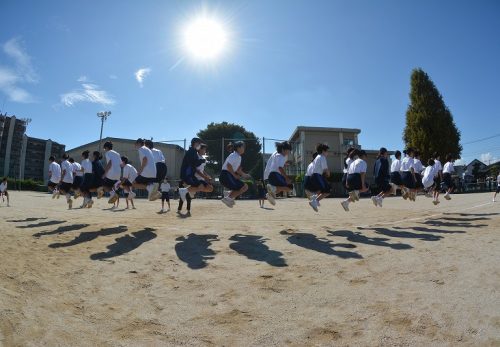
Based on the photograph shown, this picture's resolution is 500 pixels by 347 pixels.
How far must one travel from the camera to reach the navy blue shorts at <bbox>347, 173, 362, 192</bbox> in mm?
8906

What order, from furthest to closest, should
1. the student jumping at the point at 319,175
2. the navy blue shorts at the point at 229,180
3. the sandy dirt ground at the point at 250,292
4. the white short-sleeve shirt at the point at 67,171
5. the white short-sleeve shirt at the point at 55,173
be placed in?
the white short-sleeve shirt at the point at 55,173, the white short-sleeve shirt at the point at 67,171, the student jumping at the point at 319,175, the navy blue shorts at the point at 229,180, the sandy dirt ground at the point at 250,292

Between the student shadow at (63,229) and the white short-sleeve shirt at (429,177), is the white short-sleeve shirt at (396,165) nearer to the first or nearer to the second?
the white short-sleeve shirt at (429,177)

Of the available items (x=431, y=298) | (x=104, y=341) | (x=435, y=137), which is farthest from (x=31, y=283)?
(x=435, y=137)

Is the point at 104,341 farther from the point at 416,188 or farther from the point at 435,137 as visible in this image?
the point at 435,137

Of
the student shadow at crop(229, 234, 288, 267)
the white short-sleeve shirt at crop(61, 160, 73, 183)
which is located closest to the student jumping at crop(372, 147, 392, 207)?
the student shadow at crop(229, 234, 288, 267)

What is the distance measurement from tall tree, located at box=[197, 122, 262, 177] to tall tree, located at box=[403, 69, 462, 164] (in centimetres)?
1758

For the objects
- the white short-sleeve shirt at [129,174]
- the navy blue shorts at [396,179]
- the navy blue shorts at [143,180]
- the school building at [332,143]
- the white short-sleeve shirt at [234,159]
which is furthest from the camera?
the school building at [332,143]

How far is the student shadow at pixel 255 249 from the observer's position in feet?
14.9

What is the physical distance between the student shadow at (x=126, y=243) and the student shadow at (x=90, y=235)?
0.51 metres

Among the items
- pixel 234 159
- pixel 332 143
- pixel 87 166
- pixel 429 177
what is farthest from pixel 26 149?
pixel 429 177

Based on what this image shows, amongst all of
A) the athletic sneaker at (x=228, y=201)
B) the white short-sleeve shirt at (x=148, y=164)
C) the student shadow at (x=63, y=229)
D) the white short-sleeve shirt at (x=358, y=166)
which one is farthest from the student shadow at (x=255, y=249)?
the white short-sleeve shirt at (x=358, y=166)

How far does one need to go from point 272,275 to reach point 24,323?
2493 mm

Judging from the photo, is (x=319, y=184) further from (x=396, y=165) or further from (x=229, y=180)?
(x=396, y=165)

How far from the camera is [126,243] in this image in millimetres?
Answer: 5648
